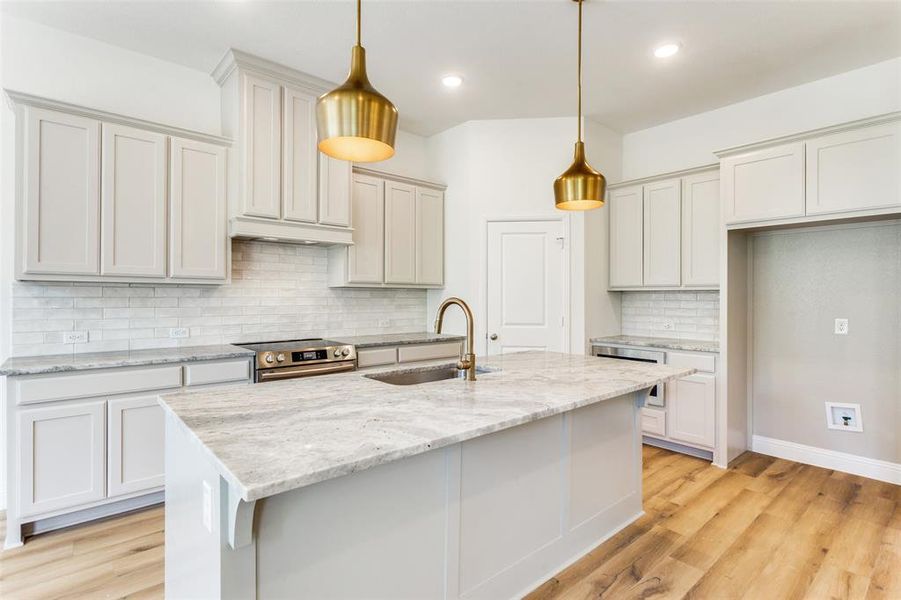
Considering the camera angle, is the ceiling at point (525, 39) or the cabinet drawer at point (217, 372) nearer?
the ceiling at point (525, 39)

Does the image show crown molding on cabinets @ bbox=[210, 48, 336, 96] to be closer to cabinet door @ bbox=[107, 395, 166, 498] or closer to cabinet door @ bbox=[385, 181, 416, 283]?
cabinet door @ bbox=[385, 181, 416, 283]

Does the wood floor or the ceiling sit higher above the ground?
the ceiling

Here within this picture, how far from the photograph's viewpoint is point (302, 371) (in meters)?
3.26

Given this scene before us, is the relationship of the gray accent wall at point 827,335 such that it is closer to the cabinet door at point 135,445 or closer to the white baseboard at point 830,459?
the white baseboard at point 830,459

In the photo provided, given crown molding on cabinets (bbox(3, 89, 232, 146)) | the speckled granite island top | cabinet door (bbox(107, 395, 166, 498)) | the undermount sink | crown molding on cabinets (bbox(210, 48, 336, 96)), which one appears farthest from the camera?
crown molding on cabinets (bbox(210, 48, 336, 96))

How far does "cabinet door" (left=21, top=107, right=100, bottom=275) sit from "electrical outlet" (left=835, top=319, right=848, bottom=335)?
5.13 meters

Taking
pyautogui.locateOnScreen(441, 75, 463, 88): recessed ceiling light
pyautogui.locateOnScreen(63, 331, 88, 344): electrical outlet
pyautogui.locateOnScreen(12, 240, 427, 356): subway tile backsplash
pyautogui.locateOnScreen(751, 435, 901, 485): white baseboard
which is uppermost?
pyautogui.locateOnScreen(441, 75, 463, 88): recessed ceiling light

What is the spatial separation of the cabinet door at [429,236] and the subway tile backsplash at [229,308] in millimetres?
350

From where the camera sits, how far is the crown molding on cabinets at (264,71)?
10.5 ft

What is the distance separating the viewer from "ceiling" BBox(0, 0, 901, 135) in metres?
2.69

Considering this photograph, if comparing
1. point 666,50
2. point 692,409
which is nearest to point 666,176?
point 666,50

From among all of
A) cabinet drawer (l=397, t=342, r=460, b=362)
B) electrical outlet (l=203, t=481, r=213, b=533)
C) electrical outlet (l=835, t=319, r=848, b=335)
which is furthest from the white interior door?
electrical outlet (l=203, t=481, r=213, b=533)

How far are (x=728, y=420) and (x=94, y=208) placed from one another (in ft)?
15.2

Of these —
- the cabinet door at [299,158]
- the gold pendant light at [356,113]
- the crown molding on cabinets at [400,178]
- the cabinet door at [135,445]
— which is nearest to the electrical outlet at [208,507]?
the gold pendant light at [356,113]
